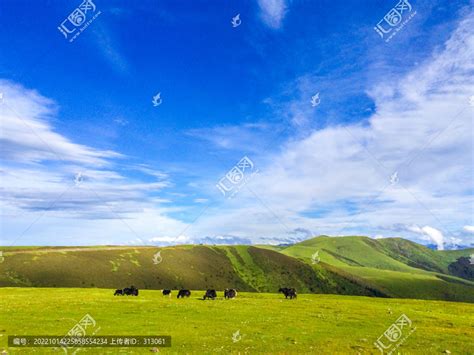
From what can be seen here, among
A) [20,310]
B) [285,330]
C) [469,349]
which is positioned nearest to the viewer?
[469,349]

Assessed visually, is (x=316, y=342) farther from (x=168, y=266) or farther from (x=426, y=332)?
(x=168, y=266)

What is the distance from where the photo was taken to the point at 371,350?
24047mm

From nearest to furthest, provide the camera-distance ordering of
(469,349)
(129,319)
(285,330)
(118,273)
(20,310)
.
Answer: (469,349), (285,330), (129,319), (20,310), (118,273)

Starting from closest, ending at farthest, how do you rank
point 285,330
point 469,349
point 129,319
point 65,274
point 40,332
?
point 469,349 < point 40,332 < point 285,330 < point 129,319 < point 65,274

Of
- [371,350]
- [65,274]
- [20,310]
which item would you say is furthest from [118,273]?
Answer: [371,350]

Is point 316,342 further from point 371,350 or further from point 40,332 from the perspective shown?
point 40,332

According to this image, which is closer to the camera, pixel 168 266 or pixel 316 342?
pixel 316 342

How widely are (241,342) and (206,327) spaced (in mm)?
6974

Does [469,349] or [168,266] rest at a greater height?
[168,266]

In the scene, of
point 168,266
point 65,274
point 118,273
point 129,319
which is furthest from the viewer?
point 168,266

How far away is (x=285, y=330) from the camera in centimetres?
3092

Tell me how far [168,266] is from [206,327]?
560 ft

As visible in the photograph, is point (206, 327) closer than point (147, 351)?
No

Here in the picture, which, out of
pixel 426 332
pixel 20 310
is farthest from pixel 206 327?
pixel 20 310
